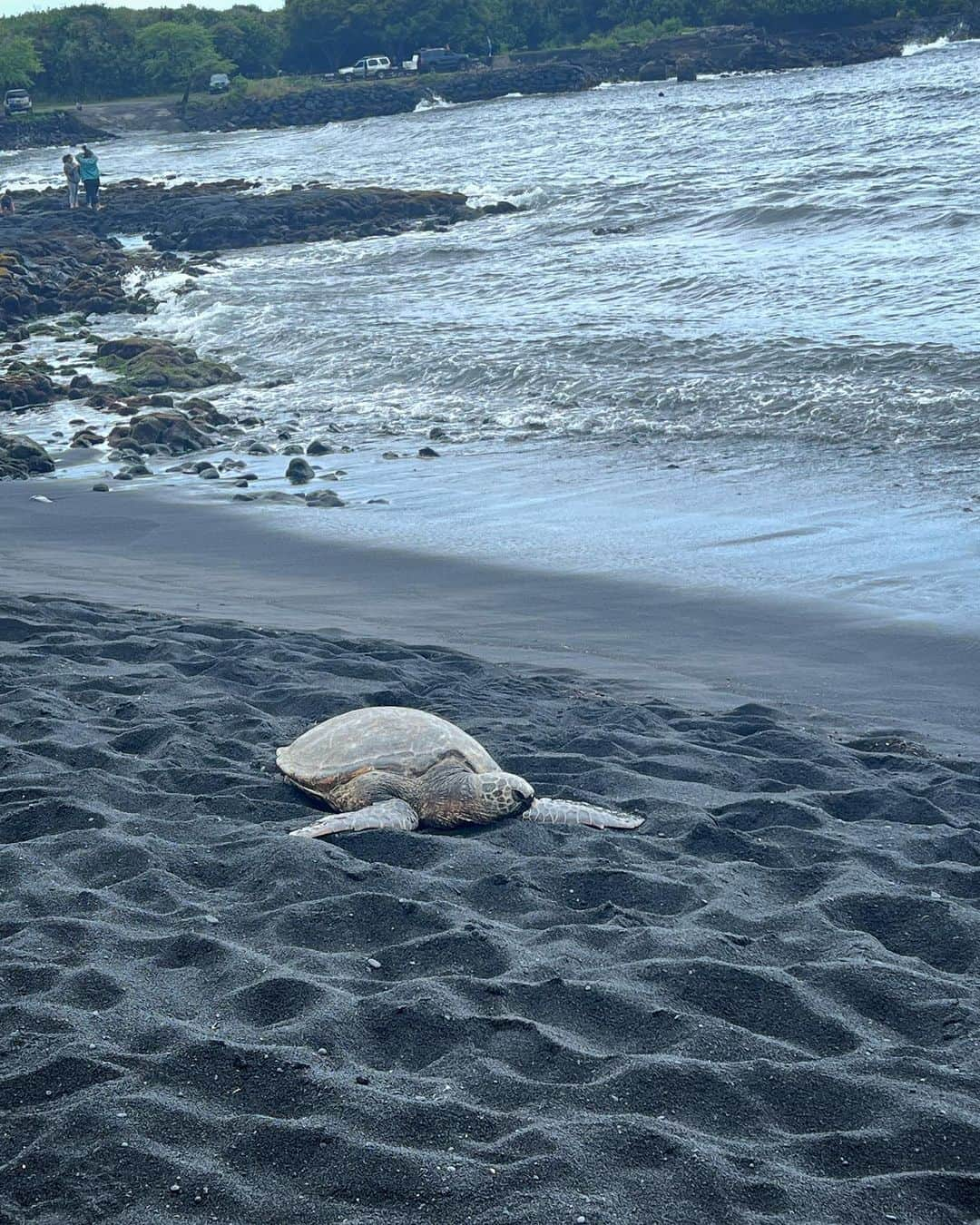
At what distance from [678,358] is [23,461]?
7237 mm

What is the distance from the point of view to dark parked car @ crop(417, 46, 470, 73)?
79000 mm

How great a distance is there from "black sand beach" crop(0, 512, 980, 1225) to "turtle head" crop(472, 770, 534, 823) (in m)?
0.07

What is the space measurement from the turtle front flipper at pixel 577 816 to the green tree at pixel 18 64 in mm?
83228

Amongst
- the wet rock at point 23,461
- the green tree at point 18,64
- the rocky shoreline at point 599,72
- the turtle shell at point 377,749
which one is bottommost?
the turtle shell at point 377,749

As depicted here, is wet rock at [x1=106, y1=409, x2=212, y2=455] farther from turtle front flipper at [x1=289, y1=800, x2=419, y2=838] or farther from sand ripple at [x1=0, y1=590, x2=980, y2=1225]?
turtle front flipper at [x1=289, y1=800, x2=419, y2=838]

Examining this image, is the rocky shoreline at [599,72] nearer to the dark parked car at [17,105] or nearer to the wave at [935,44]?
the wave at [935,44]

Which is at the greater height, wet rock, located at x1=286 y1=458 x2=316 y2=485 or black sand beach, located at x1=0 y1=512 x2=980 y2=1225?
wet rock, located at x1=286 y1=458 x2=316 y2=485

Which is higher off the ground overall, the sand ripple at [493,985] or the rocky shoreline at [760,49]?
the rocky shoreline at [760,49]

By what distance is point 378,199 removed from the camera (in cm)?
3144

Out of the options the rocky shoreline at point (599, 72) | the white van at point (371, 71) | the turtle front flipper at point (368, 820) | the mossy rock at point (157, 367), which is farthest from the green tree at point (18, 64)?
the turtle front flipper at point (368, 820)

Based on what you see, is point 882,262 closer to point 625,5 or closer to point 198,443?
point 198,443

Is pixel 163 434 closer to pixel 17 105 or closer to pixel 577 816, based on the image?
pixel 577 816

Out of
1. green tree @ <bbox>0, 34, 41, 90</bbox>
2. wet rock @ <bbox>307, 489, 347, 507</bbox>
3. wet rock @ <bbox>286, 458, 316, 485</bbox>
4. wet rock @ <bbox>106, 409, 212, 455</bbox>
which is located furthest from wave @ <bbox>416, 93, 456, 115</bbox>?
wet rock @ <bbox>307, 489, 347, 507</bbox>

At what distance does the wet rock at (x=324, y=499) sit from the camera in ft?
33.2
